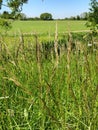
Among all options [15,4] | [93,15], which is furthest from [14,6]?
A: [93,15]

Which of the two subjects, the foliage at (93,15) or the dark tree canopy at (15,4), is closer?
the dark tree canopy at (15,4)

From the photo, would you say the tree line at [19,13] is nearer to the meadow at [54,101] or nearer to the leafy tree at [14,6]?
the leafy tree at [14,6]

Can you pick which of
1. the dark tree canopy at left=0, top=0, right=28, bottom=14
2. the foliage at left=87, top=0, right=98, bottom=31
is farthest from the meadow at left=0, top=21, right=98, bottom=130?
the foliage at left=87, top=0, right=98, bottom=31

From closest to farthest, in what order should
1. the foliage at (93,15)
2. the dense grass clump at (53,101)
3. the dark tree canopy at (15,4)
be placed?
the dense grass clump at (53,101)
the dark tree canopy at (15,4)
the foliage at (93,15)

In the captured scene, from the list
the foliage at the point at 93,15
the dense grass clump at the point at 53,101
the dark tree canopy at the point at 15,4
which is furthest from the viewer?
the foliage at the point at 93,15

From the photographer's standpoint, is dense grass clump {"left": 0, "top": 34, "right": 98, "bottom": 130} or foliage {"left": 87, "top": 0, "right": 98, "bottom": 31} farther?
foliage {"left": 87, "top": 0, "right": 98, "bottom": 31}

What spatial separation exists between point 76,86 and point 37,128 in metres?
0.95

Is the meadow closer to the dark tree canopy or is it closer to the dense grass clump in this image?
the dense grass clump

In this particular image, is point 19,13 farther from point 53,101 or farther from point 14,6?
point 53,101

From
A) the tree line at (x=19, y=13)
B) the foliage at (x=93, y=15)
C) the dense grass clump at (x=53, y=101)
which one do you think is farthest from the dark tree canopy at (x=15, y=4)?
the dense grass clump at (x=53, y=101)

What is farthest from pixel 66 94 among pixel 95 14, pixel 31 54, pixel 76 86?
pixel 95 14

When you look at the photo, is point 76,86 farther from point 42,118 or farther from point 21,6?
point 21,6

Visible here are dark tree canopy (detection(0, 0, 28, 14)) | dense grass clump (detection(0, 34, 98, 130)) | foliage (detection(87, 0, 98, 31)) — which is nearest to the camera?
dense grass clump (detection(0, 34, 98, 130))

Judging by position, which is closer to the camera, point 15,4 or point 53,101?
point 53,101
